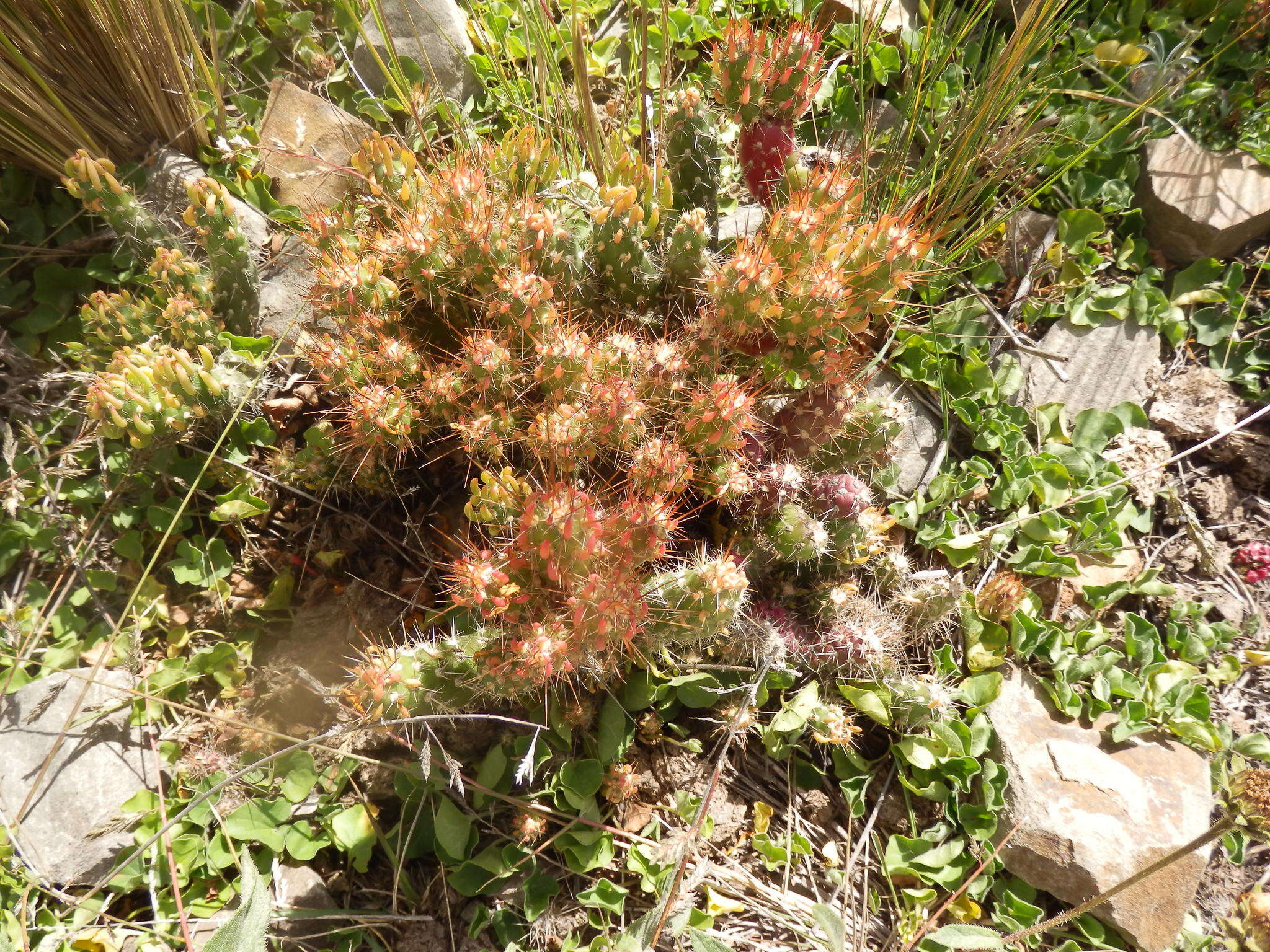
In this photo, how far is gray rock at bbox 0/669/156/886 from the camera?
88.3 inches

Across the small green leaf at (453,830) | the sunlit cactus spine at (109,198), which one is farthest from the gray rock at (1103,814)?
the sunlit cactus spine at (109,198)

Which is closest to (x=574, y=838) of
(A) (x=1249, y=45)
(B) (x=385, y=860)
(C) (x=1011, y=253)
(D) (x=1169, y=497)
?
(B) (x=385, y=860)

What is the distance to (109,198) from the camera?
7.64ft

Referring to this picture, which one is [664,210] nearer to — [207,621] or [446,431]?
[446,431]

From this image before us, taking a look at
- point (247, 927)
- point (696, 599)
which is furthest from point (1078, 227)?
point (247, 927)

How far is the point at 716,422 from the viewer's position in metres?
1.97

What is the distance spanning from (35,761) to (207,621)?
58 centimetres

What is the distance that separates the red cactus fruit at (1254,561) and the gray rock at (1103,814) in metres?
0.69

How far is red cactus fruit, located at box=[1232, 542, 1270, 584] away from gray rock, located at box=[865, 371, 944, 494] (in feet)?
3.64

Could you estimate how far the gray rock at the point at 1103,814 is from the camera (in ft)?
7.20

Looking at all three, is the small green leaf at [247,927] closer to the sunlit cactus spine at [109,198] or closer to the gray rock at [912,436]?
the sunlit cactus spine at [109,198]

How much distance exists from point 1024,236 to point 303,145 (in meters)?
2.70

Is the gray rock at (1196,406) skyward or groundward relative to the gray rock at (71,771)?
skyward

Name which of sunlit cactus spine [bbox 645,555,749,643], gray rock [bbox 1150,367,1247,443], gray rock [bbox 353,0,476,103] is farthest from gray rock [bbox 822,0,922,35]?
sunlit cactus spine [bbox 645,555,749,643]
